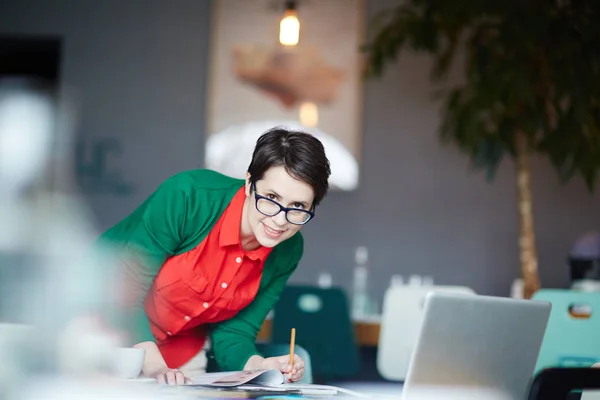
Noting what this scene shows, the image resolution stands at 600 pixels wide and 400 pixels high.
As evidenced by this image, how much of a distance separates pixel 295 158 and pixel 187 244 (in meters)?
0.35

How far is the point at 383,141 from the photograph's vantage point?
429 cm

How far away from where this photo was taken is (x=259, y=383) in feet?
4.67

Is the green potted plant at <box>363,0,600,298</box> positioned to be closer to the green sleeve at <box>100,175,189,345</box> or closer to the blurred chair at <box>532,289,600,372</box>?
the blurred chair at <box>532,289,600,372</box>

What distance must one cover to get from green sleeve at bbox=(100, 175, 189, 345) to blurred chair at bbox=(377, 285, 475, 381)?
1279 mm

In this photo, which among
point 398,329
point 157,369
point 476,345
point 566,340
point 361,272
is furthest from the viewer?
point 361,272

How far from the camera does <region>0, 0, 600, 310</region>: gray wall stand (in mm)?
4262

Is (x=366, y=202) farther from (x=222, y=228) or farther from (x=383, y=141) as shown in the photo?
(x=222, y=228)

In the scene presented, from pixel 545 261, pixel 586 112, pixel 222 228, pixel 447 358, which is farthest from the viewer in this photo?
pixel 545 261

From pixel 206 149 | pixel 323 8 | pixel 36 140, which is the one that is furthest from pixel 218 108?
pixel 36 140

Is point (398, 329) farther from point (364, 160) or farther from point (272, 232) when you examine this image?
point (364, 160)

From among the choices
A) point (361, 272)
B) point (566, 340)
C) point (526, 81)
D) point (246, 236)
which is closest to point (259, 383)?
point (246, 236)

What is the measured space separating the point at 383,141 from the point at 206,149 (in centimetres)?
101

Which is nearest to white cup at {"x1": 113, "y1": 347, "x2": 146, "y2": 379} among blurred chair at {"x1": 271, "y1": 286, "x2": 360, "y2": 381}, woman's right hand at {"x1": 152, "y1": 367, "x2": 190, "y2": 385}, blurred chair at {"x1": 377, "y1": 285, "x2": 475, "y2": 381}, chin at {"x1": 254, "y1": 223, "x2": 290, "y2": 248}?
woman's right hand at {"x1": 152, "y1": 367, "x2": 190, "y2": 385}

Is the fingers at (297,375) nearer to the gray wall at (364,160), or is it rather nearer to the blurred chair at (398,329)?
the blurred chair at (398,329)
